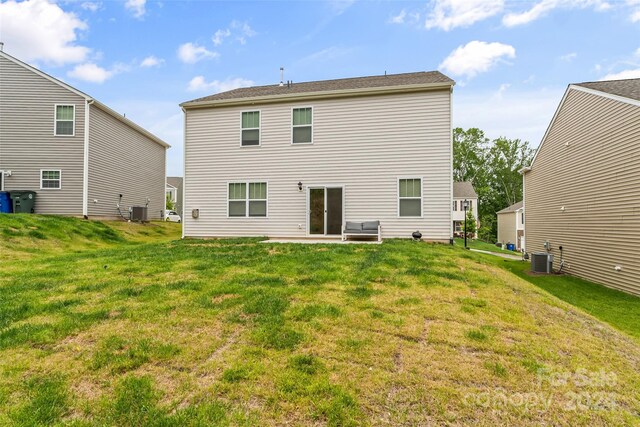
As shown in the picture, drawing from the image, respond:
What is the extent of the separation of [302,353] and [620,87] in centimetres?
1351

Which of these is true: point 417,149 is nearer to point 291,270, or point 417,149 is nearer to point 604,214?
point 604,214

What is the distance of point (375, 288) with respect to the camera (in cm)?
484

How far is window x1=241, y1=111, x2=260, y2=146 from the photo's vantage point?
40.4 ft

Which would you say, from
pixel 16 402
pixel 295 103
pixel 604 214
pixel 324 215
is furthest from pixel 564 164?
pixel 16 402

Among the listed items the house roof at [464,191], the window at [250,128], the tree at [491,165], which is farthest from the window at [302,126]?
the tree at [491,165]

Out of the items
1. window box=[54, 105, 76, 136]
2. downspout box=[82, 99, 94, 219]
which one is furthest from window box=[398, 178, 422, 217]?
window box=[54, 105, 76, 136]

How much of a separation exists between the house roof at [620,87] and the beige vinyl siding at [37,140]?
21.6m

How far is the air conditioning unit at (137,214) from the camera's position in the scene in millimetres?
17672

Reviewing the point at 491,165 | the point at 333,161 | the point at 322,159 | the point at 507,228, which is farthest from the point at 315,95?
the point at 491,165

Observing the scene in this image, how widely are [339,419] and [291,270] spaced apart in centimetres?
386

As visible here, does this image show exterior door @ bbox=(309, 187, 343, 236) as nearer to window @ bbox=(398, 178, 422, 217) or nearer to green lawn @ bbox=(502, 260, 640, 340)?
A: window @ bbox=(398, 178, 422, 217)

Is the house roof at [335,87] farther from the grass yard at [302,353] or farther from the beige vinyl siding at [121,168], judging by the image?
the grass yard at [302,353]

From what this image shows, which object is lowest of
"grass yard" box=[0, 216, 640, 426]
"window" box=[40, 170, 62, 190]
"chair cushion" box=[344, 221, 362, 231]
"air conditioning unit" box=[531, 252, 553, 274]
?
"air conditioning unit" box=[531, 252, 553, 274]

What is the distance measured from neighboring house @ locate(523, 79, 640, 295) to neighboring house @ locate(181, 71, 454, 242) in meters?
4.76
